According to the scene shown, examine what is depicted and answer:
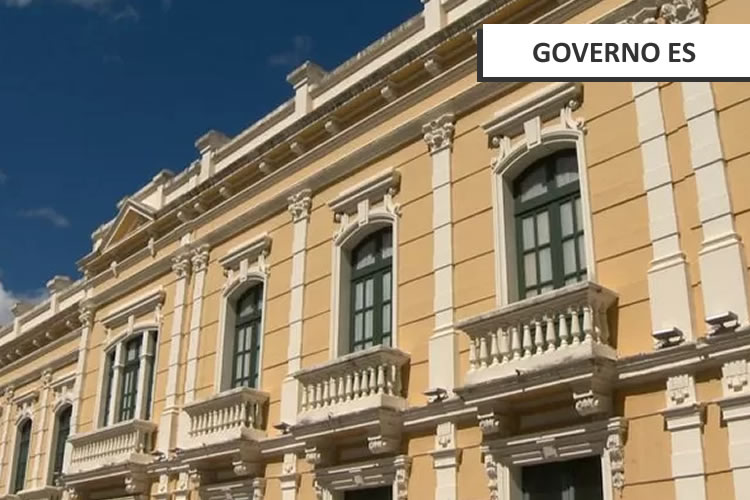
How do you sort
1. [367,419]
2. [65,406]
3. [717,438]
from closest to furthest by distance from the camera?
[717,438], [367,419], [65,406]

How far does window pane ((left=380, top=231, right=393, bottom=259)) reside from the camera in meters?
12.1

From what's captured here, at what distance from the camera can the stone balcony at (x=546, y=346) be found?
28.4 ft

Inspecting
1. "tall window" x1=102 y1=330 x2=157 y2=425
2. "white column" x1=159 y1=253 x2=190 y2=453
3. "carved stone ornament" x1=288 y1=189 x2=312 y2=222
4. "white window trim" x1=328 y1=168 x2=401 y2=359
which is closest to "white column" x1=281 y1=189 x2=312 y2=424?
"carved stone ornament" x1=288 y1=189 x2=312 y2=222

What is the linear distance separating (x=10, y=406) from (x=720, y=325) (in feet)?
62.9

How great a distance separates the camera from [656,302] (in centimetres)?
862

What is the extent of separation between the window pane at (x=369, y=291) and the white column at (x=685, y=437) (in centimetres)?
474

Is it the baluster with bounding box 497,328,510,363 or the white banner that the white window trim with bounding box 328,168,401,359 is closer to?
the baluster with bounding box 497,328,510,363

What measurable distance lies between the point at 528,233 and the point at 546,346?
1.65m

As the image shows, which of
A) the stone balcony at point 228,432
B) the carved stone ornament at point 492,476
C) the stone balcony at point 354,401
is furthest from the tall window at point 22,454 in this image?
the carved stone ornament at point 492,476

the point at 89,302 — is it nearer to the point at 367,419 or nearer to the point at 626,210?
the point at 367,419

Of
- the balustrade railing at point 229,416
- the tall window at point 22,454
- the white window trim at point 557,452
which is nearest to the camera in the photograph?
the white window trim at point 557,452

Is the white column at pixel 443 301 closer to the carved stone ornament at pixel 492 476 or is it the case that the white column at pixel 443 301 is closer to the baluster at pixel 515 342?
the carved stone ornament at pixel 492 476

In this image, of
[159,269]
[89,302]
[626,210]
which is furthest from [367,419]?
[89,302]

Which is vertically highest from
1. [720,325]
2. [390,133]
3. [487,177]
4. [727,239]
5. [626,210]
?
[390,133]
